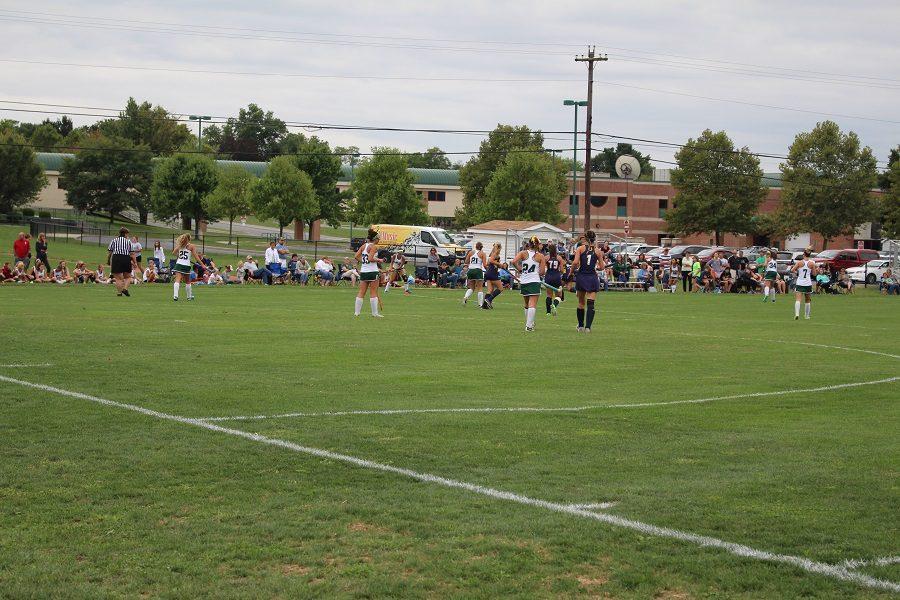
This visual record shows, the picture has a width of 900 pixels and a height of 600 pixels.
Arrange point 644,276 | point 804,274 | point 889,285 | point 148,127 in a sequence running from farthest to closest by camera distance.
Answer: point 148,127 → point 889,285 → point 644,276 → point 804,274

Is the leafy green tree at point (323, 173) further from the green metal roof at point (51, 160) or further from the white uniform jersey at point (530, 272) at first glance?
the white uniform jersey at point (530, 272)

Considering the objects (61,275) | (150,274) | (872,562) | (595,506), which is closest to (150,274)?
(150,274)

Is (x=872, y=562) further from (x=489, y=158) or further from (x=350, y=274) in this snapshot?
(x=489, y=158)

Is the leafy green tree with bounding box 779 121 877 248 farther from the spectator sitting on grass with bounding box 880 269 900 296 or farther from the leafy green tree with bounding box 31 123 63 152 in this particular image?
the leafy green tree with bounding box 31 123 63 152

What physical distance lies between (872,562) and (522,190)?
3247 inches

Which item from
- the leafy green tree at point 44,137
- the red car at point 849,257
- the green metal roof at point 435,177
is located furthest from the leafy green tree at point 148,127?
the red car at point 849,257

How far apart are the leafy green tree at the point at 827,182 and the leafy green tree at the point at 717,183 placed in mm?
3165

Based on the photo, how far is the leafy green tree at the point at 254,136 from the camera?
148m

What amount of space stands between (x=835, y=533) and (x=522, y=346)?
12.0m

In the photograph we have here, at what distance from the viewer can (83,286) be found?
36719mm

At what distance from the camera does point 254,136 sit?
502 feet

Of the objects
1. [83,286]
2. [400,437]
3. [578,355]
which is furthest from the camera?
[83,286]

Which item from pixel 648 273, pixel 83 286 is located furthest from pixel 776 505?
pixel 648 273

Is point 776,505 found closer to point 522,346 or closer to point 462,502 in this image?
point 462,502
